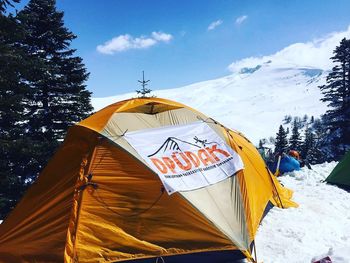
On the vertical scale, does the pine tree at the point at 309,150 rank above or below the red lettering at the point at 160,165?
below

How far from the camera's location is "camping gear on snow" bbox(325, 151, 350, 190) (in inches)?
438

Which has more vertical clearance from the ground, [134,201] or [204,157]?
[204,157]

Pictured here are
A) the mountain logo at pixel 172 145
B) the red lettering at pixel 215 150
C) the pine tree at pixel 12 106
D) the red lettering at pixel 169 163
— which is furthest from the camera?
the pine tree at pixel 12 106

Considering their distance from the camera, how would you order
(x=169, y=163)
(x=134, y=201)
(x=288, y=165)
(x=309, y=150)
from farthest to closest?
(x=309, y=150)
(x=288, y=165)
(x=169, y=163)
(x=134, y=201)

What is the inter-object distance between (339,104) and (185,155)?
25.1 m

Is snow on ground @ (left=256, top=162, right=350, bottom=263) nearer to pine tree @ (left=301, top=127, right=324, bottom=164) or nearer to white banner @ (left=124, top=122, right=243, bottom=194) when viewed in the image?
white banner @ (left=124, top=122, right=243, bottom=194)

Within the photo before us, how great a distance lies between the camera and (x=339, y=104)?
92.3ft

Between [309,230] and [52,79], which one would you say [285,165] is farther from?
[52,79]

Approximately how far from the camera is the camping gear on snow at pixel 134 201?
18.0 feet

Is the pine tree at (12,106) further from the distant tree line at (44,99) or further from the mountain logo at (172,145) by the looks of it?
the mountain logo at (172,145)

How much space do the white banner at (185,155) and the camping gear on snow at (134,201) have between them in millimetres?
19

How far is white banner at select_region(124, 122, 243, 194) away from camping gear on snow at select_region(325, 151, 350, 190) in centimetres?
570

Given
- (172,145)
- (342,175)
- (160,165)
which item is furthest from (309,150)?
(160,165)

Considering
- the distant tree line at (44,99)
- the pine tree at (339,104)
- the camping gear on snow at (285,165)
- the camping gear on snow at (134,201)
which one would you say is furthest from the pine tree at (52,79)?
the pine tree at (339,104)
